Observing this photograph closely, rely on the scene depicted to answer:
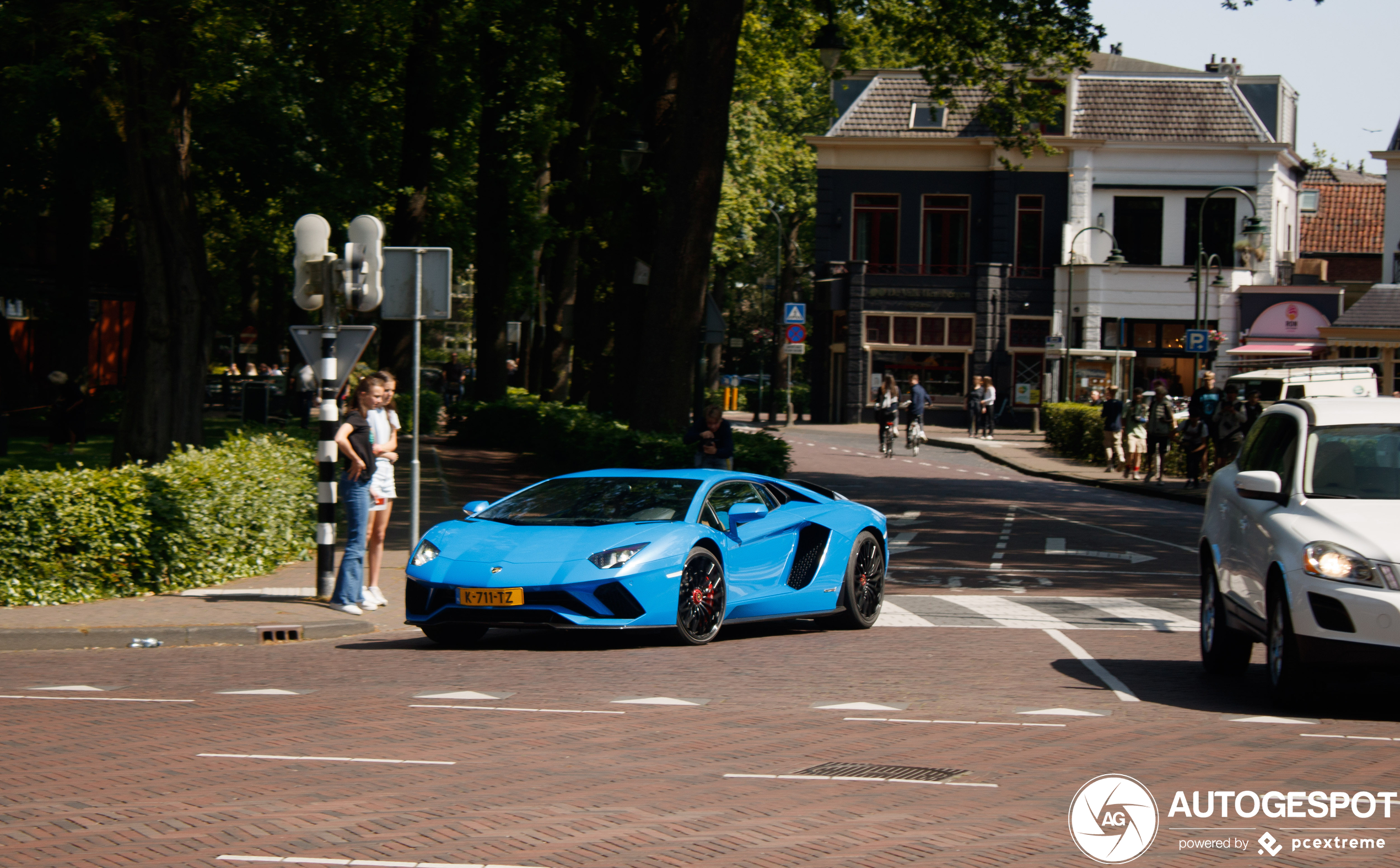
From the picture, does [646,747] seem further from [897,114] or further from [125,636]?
[897,114]

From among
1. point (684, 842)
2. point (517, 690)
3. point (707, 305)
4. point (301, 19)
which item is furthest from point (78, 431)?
point (684, 842)

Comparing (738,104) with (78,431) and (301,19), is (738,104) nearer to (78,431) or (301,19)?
(78,431)

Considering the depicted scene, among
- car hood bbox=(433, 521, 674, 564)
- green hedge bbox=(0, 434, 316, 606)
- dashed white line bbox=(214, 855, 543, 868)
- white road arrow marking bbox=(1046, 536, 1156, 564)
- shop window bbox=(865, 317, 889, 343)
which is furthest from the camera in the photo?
shop window bbox=(865, 317, 889, 343)

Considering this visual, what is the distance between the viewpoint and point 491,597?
1091 centimetres

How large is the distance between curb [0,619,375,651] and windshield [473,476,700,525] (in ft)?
5.85

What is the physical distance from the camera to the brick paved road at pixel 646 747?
18.7 ft

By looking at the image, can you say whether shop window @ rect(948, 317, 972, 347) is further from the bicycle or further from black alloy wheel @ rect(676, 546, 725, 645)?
black alloy wheel @ rect(676, 546, 725, 645)

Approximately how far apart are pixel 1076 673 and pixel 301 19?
16744mm

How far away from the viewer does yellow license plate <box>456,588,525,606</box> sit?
10852mm

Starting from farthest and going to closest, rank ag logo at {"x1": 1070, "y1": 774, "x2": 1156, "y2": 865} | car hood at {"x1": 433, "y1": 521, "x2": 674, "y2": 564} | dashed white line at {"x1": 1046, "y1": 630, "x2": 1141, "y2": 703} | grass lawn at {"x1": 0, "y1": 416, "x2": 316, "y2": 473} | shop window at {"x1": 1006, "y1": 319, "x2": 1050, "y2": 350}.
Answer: shop window at {"x1": 1006, "y1": 319, "x2": 1050, "y2": 350} < grass lawn at {"x1": 0, "y1": 416, "x2": 316, "y2": 473} < car hood at {"x1": 433, "y1": 521, "x2": 674, "y2": 564} < dashed white line at {"x1": 1046, "y1": 630, "x2": 1141, "y2": 703} < ag logo at {"x1": 1070, "y1": 774, "x2": 1156, "y2": 865}

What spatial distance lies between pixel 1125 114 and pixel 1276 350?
52.1 ft

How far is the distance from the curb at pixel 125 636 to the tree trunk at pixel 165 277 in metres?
8.69

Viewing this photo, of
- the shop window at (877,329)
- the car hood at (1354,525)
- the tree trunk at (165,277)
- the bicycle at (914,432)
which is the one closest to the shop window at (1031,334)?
the shop window at (877,329)

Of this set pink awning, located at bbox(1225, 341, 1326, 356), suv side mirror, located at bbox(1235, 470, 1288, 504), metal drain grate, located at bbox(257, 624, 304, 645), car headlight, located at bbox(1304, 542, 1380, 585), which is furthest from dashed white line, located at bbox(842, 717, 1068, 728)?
pink awning, located at bbox(1225, 341, 1326, 356)
